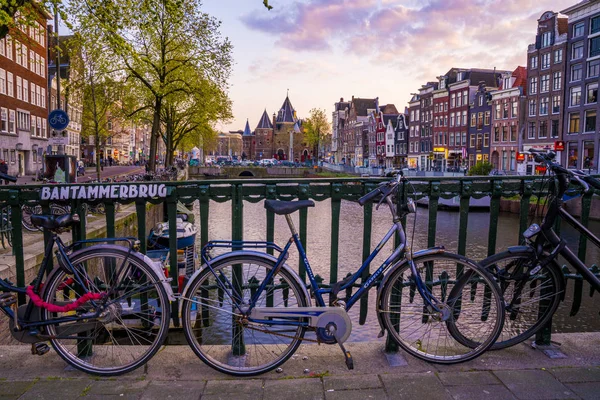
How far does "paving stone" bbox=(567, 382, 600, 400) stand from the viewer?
2.84 meters

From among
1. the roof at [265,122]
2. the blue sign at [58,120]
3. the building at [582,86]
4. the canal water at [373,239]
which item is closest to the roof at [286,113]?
the roof at [265,122]

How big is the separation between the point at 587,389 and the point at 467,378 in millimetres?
623

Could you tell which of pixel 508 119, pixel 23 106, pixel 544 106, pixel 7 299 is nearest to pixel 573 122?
pixel 544 106

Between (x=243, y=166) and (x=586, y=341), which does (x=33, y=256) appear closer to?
(x=586, y=341)

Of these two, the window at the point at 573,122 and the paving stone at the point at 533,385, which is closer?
the paving stone at the point at 533,385

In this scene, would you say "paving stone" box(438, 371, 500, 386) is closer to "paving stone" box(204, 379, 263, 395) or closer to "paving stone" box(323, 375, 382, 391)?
"paving stone" box(323, 375, 382, 391)

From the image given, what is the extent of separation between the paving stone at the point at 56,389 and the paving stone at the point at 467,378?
2012 mm

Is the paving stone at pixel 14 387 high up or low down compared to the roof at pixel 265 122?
down

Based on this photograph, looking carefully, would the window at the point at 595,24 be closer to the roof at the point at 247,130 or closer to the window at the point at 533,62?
the window at the point at 533,62

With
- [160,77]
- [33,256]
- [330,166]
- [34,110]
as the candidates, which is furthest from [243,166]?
[33,256]

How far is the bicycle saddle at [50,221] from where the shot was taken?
3086 millimetres

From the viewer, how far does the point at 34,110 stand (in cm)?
4075

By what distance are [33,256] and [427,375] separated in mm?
5612

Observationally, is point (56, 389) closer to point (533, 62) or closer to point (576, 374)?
point (576, 374)
